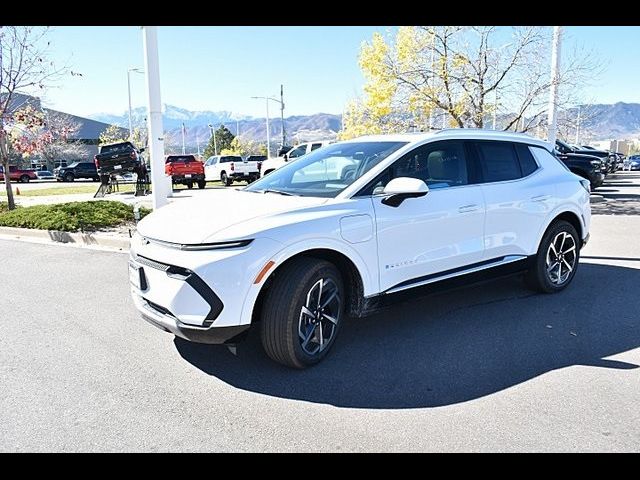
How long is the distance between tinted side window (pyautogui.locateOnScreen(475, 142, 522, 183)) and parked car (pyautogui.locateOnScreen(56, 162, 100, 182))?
38.7m

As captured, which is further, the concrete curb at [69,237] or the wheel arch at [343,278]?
the concrete curb at [69,237]

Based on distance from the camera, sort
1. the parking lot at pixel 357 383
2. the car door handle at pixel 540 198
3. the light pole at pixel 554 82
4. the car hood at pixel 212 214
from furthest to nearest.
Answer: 1. the light pole at pixel 554 82
2. the car door handle at pixel 540 198
3. the car hood at pixel 212 214
4. the parking lot at pixel 357 383

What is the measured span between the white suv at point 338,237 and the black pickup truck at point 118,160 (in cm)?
1481

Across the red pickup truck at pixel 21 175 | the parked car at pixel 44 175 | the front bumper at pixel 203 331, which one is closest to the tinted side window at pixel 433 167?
the front bumper at pixel 203 331

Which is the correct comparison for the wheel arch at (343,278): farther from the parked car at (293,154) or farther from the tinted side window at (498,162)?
the parked car at (293,154)

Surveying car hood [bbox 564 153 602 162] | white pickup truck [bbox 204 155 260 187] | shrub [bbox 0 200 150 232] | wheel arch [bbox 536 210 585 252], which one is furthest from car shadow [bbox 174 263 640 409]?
white pickup truck [bbox 204 155 260 187]

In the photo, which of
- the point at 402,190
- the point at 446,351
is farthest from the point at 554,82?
the point at 446,351

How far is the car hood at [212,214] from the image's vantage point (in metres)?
3.26

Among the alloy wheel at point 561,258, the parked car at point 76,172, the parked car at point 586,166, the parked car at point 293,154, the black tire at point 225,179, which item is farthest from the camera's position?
the parked car at point 76,172

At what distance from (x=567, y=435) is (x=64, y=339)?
4091mm

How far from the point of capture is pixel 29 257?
782 centimetres
